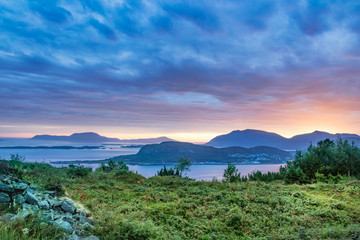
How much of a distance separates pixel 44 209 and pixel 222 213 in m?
4.49

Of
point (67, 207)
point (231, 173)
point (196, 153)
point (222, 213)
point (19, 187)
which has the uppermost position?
point (19, 187)

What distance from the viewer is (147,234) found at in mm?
4691

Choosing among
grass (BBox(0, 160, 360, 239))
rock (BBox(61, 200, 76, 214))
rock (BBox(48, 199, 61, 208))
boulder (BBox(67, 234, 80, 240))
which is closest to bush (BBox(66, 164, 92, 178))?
grass (BBox(0, 160, 360, 239))

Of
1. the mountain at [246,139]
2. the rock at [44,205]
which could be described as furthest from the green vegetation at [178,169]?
the mountain at [246,139]

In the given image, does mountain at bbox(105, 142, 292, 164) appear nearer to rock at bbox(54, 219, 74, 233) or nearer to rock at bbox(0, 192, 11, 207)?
rock at bbox(0, 192, 11, 207)

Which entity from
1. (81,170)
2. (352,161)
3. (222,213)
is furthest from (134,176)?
(352,161)

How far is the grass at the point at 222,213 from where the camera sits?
194 inches

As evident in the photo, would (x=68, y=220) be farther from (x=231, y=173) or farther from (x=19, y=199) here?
(x=231, y=173)

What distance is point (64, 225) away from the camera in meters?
4.43

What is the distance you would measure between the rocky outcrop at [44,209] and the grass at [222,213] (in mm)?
337

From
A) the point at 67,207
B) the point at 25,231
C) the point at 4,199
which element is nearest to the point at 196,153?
the point at 67,207

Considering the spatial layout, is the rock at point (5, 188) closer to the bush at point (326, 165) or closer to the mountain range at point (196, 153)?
the bush at point (326, 165)

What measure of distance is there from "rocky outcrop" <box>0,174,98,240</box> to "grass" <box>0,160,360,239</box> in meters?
0.34

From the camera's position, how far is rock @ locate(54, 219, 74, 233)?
4.32m
